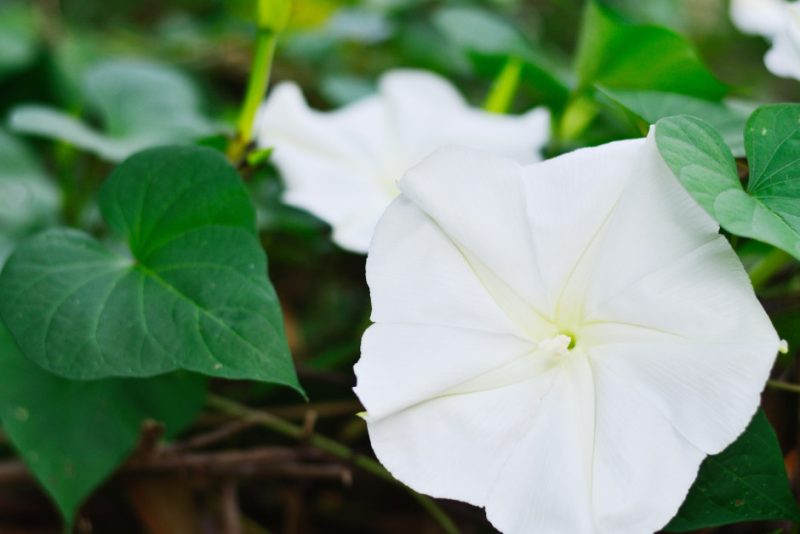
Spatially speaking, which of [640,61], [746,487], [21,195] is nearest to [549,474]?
[746,487]

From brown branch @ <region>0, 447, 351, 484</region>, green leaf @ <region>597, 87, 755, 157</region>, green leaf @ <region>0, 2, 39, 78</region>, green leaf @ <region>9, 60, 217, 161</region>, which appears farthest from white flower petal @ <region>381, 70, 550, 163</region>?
green leaf @ <region>0, 2, 39, 78</region>

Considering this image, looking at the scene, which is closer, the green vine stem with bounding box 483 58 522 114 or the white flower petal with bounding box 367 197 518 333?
the white flower petal with bounding box 367 197 518 333

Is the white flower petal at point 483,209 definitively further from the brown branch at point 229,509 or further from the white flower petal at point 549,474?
the brown branch at point 229,509

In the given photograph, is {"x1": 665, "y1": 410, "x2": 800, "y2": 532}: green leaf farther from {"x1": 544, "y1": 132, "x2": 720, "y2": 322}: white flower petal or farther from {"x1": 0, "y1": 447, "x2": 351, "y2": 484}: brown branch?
{"x1": 0, "y1": 447, "x2": 351, "y2": 484}: brown branch

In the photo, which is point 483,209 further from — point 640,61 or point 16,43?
point 16,43

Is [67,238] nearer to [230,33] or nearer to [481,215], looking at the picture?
[481,215]

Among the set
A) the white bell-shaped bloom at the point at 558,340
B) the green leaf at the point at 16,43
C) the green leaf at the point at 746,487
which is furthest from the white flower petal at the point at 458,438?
the green leaf at the point at 16,43

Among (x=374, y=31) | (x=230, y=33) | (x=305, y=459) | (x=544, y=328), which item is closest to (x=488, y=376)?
(x=544, y=328)
